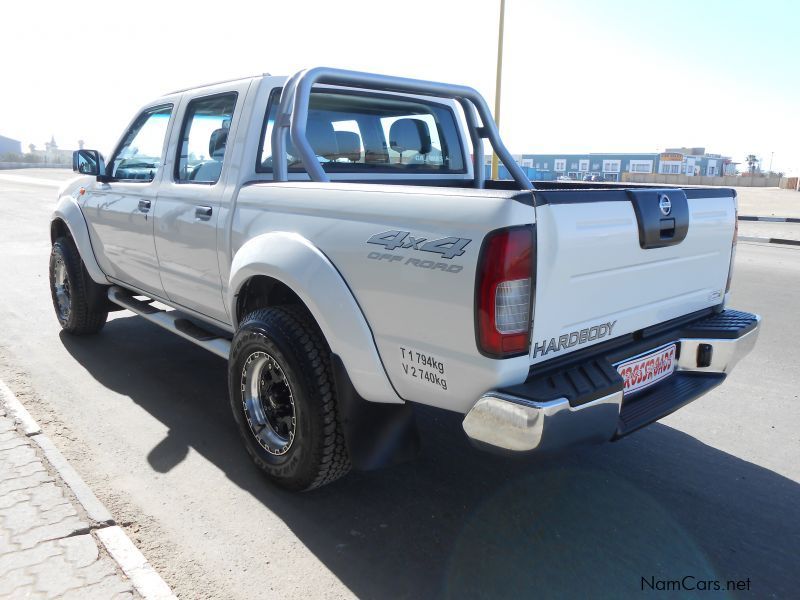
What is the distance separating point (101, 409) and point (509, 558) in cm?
278

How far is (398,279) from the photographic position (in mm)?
2383

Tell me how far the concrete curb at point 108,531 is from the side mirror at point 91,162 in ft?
6.45

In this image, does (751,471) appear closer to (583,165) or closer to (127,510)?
(127,510)

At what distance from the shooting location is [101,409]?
159 inches

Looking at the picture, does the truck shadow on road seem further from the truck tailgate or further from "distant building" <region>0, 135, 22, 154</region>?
"distant building" <region>0, 135, 22, 154</region>

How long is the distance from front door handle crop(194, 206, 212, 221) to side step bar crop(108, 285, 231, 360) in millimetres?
710

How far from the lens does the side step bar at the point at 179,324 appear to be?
3654 mm

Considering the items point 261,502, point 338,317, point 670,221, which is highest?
point 670,221

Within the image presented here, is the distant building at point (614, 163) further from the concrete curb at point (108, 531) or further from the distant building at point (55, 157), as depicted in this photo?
the concrete curb at point (108, 531)

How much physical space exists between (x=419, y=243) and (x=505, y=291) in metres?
0.37

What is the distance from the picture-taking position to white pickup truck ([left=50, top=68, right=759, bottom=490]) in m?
2.22

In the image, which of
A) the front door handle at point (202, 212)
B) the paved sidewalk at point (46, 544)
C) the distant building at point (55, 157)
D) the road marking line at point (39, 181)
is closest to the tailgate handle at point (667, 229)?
the front door handle at point (202, 212)

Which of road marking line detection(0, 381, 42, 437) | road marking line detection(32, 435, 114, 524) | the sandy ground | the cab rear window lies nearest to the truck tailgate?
the cab rear window

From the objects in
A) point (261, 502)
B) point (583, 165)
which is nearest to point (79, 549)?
point (261, 502)
